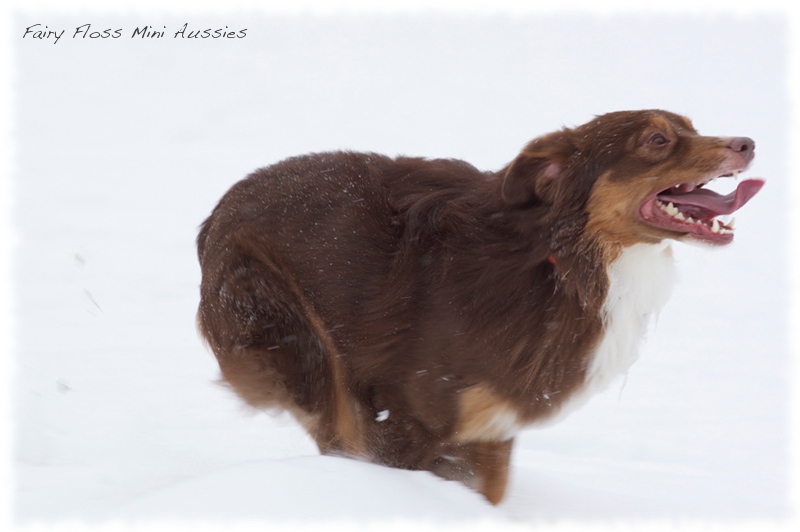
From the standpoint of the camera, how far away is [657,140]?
12.7 ft

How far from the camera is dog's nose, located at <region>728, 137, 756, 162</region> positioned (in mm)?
3799

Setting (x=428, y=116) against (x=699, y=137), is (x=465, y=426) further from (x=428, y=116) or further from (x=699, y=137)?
(x=428, y=116)

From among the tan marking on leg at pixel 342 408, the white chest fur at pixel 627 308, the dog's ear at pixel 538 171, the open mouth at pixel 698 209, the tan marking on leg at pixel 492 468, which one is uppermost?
the dog's ear at pixel 538 171

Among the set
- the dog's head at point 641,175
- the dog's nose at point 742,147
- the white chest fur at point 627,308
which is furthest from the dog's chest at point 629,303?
the dog's nose at point 742,147

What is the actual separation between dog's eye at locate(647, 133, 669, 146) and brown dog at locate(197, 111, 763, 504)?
0.04ft

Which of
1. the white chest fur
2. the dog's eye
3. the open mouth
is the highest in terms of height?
the dog's eye

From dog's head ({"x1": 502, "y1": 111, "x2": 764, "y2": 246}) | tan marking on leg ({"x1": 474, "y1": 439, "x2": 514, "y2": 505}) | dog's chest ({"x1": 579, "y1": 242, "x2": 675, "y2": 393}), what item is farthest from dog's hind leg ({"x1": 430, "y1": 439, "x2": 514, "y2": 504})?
dog's head ({"x1": 502, "y1": 111, "x2": 764, "y2": 246})

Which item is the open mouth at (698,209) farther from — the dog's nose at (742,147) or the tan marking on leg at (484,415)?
the tan marking on leg at (484,415)

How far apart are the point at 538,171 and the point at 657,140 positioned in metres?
0.51

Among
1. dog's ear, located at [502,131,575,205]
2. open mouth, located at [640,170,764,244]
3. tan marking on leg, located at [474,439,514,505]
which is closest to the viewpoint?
open mouth, located at [640,170,764,244]

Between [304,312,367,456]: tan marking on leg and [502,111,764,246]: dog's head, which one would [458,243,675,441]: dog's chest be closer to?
[502,111,764,246]: dog's head

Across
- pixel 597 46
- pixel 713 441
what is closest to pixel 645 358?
pixel 713 441

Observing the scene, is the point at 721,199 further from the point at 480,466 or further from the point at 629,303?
the point at 480,466

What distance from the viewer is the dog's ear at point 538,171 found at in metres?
4.01
